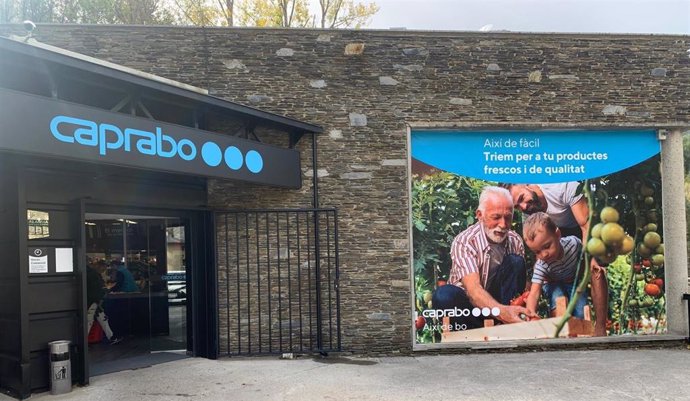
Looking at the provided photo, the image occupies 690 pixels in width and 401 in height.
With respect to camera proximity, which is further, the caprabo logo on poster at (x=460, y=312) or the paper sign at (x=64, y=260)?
the caprabo logo on poster at (x=460, y=312)

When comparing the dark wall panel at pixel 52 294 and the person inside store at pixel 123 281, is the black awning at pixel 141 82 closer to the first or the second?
the dark wall panel at pixel 52 294

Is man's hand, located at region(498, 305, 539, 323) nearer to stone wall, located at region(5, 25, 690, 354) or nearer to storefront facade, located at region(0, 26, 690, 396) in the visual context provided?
storefront facade, located at region(0, 26, 690, 396)

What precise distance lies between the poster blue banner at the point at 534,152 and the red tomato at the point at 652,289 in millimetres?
1998

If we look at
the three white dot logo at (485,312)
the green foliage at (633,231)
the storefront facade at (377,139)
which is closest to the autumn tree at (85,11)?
the storefront facade at (377,139)

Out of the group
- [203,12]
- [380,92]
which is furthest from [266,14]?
[380,92]

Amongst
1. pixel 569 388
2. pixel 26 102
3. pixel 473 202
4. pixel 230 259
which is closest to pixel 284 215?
pixel 230 259

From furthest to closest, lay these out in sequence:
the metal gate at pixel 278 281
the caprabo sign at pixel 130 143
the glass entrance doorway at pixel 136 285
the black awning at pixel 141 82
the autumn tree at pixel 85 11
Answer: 1. the autumn tree at pixel 85 11
2. the glass entrance doorway at pixel 136 285
3. the metal gate at pixel 278 281
4. the black awning at pixel 141 82
5. the caprabo sign at pixel 130 143

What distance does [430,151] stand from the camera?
8.70 meters

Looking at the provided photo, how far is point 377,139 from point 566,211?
3.31 m

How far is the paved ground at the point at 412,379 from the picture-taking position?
6.14 metres

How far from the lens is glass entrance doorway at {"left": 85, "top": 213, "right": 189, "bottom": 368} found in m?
8.44

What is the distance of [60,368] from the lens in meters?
6.02

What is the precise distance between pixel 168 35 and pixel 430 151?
4.39m

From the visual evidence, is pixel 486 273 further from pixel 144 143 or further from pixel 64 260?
pixel 64 260
